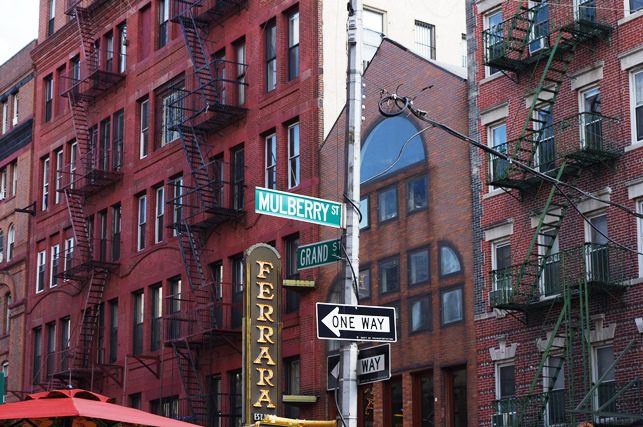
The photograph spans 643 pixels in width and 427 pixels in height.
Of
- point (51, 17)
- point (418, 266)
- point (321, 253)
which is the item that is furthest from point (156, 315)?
point (321, 253)

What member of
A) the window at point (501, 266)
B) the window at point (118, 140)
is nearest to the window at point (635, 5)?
the window at point (501, 266)

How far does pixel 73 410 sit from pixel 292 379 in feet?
73.2

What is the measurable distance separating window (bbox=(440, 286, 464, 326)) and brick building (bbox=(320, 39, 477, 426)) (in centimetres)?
3

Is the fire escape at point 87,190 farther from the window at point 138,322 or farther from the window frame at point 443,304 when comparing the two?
the window frame at point 443,304

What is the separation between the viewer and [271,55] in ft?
143

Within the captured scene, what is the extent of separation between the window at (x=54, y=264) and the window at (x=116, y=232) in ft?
13.8

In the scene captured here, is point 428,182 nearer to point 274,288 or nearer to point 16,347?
point 274,288

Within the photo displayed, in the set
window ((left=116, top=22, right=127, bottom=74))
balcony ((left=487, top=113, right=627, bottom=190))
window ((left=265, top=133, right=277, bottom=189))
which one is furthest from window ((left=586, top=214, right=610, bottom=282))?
window ((left=116, top=22, right=127, bottom=74))

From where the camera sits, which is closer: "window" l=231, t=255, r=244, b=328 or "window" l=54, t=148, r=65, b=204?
"window" l=231, t=255, r=244, b=328

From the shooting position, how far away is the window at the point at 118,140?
5194 cm

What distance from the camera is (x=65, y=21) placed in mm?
58438

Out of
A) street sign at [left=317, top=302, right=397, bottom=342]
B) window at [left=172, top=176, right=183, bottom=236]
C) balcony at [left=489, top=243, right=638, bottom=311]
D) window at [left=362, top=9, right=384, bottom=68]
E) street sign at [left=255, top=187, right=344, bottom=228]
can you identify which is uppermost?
window at [left=362, top=9, right=384, bottom=68]

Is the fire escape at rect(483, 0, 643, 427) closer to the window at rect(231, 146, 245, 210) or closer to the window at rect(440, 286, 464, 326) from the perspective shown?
the window at rect(440, 286, 464, 326)

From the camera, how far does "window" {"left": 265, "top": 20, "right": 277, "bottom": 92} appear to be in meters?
43.3
